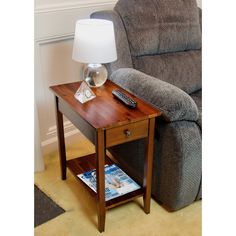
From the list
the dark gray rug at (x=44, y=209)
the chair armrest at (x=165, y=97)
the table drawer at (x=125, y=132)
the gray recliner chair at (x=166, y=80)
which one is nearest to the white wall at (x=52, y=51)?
the gray recliner chair at (x=166, y=80)

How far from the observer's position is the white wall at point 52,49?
74.6 inches

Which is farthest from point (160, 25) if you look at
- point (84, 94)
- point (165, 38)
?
point (84, 94)

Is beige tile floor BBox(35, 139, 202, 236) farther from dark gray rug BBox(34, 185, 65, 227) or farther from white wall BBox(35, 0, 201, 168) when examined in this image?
white wall BBox(35, 0, 201, 168)

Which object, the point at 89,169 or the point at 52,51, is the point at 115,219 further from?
the point at 52,51

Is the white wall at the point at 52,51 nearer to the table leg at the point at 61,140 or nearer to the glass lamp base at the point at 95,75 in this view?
the table leg at the point at 61,140

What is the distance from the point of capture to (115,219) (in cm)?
168

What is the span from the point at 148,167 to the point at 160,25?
890mm

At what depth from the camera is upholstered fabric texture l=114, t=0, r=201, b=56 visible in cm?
193

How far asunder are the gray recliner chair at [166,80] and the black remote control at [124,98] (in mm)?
85

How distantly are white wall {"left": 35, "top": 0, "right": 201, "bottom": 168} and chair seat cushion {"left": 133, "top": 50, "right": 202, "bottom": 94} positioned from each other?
44 centimetres

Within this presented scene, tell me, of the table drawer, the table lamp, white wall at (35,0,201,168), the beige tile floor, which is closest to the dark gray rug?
the beige tile floor
